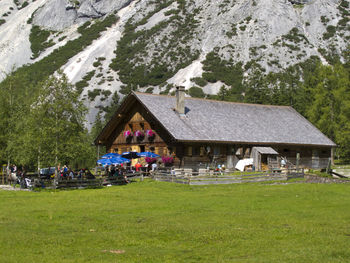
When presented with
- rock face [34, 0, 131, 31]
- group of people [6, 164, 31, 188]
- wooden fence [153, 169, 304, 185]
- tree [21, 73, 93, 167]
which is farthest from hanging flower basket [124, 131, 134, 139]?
rock face [34, 0, 131, 31]

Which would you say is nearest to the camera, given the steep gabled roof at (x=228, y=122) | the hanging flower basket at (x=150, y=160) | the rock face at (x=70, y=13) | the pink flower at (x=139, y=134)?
the hanging flower basket at (x=150, y=160)

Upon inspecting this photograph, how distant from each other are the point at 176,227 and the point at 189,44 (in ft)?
456

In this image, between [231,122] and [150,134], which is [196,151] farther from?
[231,122]

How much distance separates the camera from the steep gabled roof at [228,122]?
43000 mm

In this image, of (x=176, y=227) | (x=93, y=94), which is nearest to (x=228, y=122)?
(x=176, y=227)

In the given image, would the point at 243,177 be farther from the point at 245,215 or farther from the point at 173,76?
the point at 173,76

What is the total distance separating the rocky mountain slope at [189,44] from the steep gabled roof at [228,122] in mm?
74264

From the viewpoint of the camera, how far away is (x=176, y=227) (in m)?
15.6

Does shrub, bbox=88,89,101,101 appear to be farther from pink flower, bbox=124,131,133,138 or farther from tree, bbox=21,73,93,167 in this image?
tree, bbox=21,73,93,167

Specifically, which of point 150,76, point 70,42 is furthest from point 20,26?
point 150,76

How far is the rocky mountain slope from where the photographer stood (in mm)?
136000

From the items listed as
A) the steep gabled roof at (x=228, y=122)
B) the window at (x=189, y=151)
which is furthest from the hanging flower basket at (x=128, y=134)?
the window at (x=189, y=151)

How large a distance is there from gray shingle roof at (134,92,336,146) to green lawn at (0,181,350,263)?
17.2 meters

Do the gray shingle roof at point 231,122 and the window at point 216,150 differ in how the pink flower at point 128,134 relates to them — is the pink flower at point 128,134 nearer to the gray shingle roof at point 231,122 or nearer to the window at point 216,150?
the gray shingle roof at point 231,122
